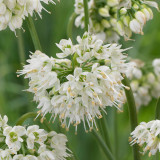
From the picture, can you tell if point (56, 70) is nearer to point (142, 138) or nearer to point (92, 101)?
point (92, 101)

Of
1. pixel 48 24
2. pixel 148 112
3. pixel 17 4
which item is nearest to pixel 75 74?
pixel 17 4

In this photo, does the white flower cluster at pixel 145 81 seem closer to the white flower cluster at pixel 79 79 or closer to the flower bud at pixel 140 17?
the flower bud at pixel 140 17

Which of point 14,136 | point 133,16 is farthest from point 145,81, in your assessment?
point 14,136

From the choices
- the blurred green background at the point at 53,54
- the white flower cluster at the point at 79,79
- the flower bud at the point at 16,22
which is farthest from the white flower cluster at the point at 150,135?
the blurred green background at the point at 53,54

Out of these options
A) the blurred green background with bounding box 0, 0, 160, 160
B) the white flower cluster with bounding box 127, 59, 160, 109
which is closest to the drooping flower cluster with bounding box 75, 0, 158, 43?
the white flower cluster with bounding box 127, 59, 160, 109

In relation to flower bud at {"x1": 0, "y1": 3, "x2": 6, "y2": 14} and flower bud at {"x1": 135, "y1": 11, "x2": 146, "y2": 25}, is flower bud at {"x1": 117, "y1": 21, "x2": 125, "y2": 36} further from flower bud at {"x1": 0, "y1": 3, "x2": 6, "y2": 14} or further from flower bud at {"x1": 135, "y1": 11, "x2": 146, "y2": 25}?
flower bud at {"x1": 0, "y1": 3, "x2": 6, "y2": 14}
